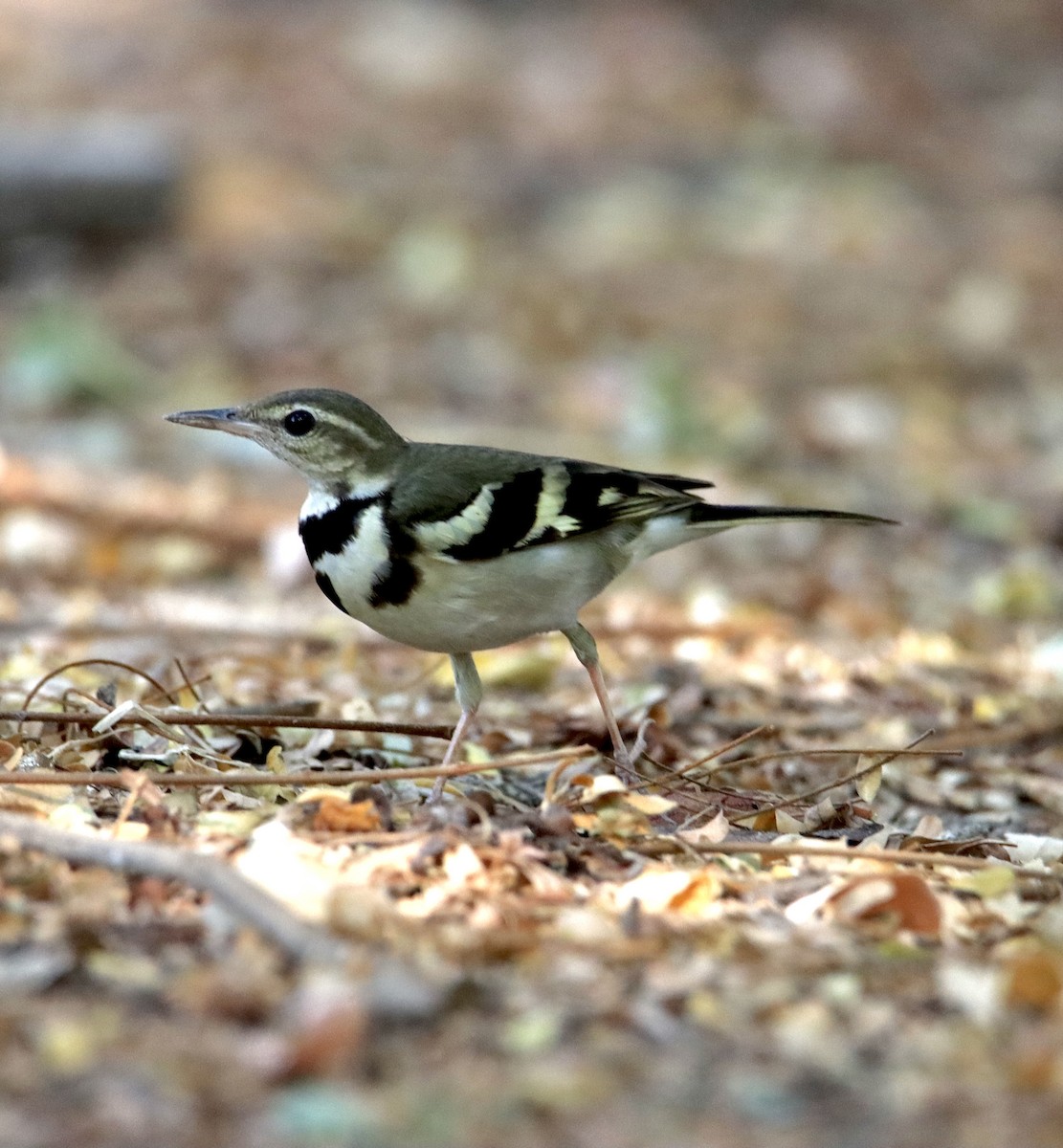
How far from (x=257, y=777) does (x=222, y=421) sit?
1.34m

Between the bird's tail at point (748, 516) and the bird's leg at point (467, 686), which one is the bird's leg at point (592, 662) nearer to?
the bird's leg at point (467, 686)

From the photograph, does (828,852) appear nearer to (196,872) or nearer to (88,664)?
(196,872)

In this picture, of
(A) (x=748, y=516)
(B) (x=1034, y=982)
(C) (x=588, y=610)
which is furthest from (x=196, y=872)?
(C) (x=588, y=610)

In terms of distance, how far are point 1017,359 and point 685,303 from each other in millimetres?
2113

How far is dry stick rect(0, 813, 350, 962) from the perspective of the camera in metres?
3.23

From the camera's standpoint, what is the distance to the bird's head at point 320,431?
4.99m

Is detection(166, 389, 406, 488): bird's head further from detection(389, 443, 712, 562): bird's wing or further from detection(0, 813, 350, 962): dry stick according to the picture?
detection(0, 813, 350, 962): dry stick

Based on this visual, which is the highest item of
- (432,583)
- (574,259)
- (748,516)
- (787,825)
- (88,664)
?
(574,259)

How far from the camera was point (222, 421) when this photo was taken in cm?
509

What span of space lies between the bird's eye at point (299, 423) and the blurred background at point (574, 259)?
2194 millimetres

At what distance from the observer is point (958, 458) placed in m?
9.90

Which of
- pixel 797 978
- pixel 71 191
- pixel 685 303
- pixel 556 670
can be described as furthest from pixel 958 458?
pixel 797 978

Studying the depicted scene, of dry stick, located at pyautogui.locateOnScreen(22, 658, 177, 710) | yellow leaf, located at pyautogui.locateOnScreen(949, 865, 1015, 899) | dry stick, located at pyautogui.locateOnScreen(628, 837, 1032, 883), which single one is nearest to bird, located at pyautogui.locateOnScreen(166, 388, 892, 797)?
dry stick, located at pyautogui.locateOnScreen(22, 658, 177, 710)

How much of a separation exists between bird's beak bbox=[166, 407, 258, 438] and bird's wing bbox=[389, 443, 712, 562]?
466 mm
